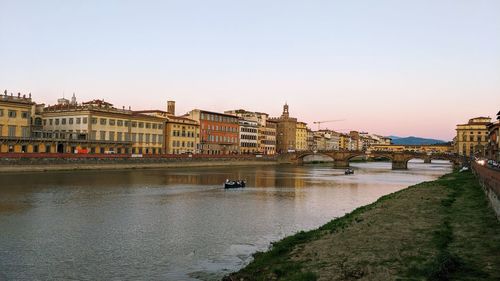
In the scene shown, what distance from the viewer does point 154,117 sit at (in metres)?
130

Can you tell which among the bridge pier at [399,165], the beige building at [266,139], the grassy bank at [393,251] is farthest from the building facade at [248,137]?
the grassy bank at [393,251]

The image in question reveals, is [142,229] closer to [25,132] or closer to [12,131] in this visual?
[12,131]

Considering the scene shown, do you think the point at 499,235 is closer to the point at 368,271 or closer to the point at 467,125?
the point at 368,271

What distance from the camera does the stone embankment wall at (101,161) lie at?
84.0m

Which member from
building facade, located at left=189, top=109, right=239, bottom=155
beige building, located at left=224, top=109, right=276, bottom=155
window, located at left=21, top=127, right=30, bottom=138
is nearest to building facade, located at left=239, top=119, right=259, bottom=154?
beige building, located at left=224, top=109, right=276, bottom=155

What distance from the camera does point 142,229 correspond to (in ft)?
105

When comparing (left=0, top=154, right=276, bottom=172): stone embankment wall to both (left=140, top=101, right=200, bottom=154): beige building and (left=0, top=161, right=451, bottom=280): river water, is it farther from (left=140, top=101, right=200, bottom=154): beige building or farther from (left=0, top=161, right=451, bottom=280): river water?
(left=0, top=161, right=451, bottom=280): river water

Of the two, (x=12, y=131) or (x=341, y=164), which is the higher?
(x=12, y=131)

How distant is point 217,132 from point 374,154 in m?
54.5

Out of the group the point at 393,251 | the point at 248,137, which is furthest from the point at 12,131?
the point at 248,137

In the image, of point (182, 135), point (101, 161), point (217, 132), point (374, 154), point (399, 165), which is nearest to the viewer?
point (101, 161)

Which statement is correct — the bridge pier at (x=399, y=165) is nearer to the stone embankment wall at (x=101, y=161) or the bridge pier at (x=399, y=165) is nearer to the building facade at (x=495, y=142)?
the building facade at (x=495, y=142)

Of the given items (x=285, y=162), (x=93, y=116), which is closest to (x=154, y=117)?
(x=93, y=116)

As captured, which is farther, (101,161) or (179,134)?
(179,134)
